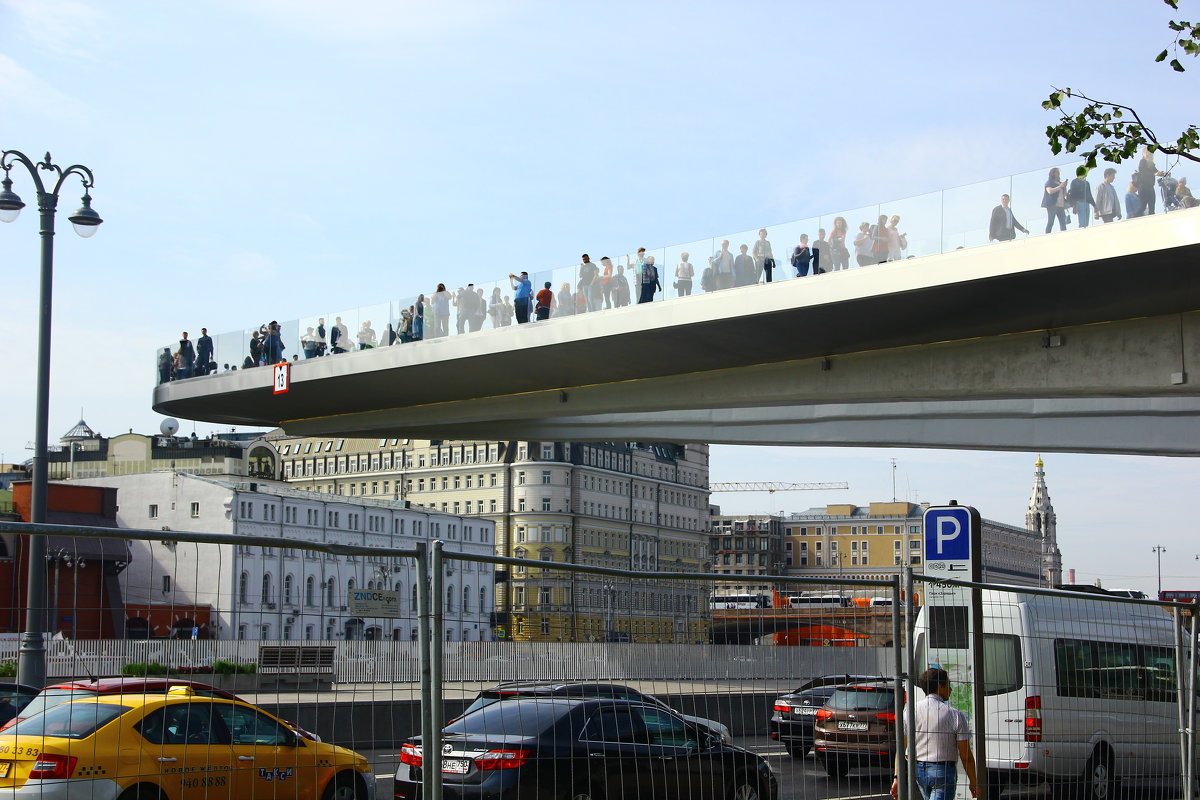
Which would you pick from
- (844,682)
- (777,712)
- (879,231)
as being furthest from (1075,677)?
(879,231)

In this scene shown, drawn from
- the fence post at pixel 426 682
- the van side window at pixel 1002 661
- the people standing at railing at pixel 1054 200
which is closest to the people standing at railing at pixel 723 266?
the people standing at railing at pixel 1054 200

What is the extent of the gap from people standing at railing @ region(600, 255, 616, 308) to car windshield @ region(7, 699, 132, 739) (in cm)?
2534

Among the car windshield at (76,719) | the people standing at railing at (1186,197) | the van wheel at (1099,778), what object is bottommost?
the van wheel at (1099,778)

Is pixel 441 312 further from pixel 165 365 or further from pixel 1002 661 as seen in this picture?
pixel 1002 661

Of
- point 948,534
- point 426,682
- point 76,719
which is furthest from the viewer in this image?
point 948,534

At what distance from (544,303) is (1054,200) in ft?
43.5

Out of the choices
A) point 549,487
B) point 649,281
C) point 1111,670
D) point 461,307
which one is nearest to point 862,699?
point 1111,670

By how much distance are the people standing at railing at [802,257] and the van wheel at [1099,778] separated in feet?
59.4

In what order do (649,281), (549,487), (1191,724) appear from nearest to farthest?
(1191,724) < (649,281) < (549,487)

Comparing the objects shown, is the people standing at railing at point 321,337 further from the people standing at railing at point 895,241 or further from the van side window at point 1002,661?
the van side window at point 1002,661

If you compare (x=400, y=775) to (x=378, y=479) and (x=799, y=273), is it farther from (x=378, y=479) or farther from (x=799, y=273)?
(x=378, y=479)

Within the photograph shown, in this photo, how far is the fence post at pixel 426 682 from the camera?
5551 mm

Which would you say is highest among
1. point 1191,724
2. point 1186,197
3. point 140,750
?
point 1186,197

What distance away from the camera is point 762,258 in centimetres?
2780
